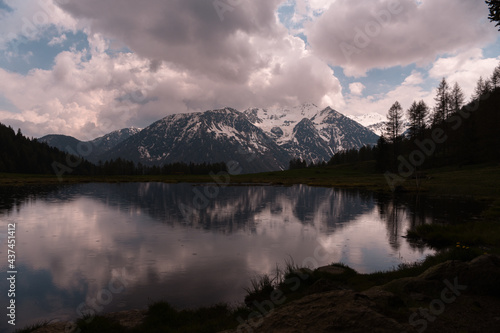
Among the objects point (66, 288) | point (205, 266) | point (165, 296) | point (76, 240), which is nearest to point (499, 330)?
point (165, 296)

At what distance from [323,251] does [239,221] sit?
13.4 metres

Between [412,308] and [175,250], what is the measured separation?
638 inches

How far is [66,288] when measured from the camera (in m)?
14.6

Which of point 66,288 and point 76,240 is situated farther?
point 76,240

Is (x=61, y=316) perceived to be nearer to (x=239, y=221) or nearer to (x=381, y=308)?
(x=381, y=308)

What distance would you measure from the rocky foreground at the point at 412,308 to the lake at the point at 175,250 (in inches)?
145

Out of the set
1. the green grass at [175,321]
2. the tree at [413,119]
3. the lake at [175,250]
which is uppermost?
the tree at [413,119]

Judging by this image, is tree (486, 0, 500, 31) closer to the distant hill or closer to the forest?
the forest

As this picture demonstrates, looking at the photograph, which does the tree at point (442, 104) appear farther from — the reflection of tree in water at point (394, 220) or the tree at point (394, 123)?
the reflection of tree in water at point (394, 220)

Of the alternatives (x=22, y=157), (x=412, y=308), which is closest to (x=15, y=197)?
(x=412, y=308)

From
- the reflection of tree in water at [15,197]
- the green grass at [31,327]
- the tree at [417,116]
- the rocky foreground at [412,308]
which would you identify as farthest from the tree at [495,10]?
the tree at [417,116]

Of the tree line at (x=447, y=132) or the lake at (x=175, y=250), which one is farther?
the tree line at (x=447, y=132)

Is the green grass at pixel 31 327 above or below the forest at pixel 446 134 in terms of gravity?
below

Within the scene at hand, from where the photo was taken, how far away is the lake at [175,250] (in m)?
13.8
